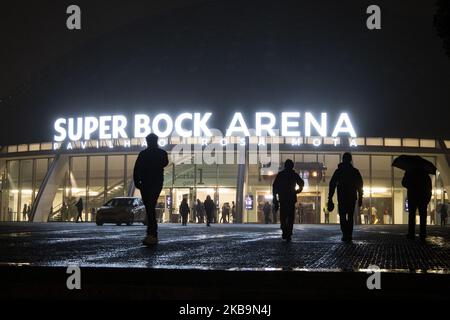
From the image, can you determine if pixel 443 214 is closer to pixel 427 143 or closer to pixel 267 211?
pixel 427 143

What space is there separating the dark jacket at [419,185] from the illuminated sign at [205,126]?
103 feet

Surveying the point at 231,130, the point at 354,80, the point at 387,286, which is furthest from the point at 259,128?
the point at 387,286

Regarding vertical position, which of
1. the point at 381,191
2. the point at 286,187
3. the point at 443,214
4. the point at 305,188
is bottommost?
the point at 443,214

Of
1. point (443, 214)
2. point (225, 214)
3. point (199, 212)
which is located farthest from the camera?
point (225, 214)

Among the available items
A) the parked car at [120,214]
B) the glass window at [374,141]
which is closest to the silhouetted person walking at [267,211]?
the glass window at [374,141]

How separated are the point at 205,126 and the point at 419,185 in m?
33.0

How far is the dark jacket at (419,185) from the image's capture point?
13633mm

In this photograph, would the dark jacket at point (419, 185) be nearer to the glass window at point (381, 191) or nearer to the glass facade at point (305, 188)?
the glass facade at point (305, 188)

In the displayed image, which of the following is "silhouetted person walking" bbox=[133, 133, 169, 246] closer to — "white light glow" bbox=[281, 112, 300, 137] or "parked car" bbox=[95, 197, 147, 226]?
"parked car" bbox=[95, 197, 147, 226]

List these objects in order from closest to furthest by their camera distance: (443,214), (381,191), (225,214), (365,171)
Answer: (443,214) < (225,214) < (381,191) < (365,171)

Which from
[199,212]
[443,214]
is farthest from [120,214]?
[443,214]

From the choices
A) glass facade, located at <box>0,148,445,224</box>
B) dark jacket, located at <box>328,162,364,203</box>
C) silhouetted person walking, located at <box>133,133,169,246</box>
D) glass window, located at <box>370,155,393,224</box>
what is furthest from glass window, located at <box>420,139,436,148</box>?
silhouetted person walking, located at <box>133,133,169,246</box>

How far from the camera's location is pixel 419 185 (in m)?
13.7
